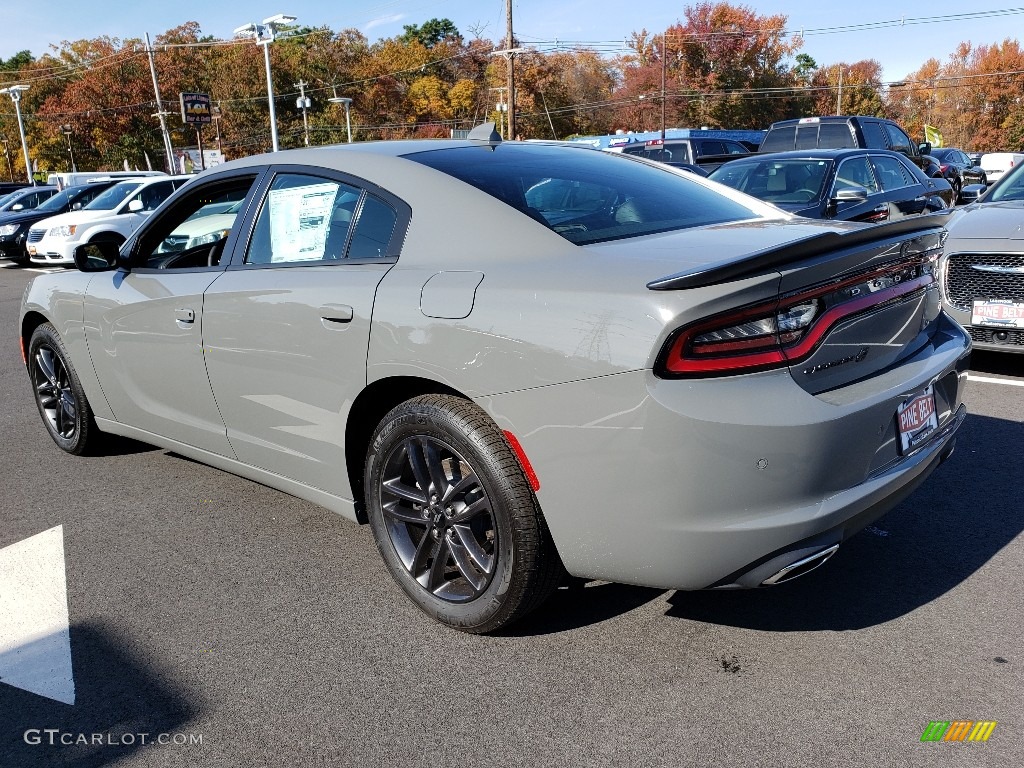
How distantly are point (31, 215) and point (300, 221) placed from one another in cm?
1690

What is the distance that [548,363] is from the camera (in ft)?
7.85

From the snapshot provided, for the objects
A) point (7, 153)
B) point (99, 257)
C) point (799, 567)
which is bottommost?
point (799, 567)

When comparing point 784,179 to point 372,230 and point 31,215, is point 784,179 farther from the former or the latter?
point 31,215

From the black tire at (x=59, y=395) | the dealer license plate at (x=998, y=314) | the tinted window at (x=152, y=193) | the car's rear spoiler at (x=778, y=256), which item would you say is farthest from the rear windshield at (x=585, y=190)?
the tinted window at (x=152, y=193)

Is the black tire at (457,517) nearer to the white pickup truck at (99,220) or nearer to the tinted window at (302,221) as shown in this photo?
the tinted window at (302,221)

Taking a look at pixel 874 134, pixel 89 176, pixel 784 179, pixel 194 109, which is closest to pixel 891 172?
pixel 784 179

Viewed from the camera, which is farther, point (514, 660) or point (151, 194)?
point (151, 194)

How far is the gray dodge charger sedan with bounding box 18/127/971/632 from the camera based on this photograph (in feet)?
7.41

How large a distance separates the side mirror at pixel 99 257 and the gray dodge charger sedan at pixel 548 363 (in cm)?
41

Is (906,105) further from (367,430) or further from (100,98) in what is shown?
(367,430)

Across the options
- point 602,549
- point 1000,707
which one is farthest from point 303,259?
point 1000,707

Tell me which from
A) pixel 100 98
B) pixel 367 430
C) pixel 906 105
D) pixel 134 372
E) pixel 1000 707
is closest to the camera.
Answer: pixel 1000 707

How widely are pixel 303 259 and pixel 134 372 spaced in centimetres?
126

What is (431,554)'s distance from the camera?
2945mm
